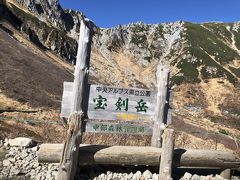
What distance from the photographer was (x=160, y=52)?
77.3 m

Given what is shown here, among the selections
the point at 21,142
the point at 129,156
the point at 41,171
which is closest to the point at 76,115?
the point at 129,156

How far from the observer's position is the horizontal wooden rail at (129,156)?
945cm

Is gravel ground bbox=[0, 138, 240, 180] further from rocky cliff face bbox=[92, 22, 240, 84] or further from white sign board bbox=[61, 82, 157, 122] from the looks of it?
rocky cliff face bbox=[92, 22, 240, 84]

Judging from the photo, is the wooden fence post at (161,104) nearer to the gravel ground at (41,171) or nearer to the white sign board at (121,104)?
the white sign board at (121,104)

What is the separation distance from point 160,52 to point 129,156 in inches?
2705

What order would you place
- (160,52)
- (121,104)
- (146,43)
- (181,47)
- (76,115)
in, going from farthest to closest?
(146,43)
(160,52)
(181,47)
(121,104)
(76,115)

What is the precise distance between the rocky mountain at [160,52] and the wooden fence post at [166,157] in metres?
38.1

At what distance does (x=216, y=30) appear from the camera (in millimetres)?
90125

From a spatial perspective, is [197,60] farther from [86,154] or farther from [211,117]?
[86,154]

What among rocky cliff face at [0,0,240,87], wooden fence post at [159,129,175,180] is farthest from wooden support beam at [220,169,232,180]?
rocky cliff face at [0,0,240,87]

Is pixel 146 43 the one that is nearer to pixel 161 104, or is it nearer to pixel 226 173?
pixel 226 173

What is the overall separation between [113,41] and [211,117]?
35011mm

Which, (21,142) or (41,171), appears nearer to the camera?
(41,171)

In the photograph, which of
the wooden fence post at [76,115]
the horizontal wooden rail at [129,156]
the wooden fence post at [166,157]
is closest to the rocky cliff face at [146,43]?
the horizontal wooden rail at [129,156]
